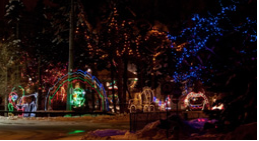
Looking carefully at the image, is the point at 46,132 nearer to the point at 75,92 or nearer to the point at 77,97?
the point at 75,92

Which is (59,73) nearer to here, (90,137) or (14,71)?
(14,71)

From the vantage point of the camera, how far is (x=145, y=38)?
3466 cm

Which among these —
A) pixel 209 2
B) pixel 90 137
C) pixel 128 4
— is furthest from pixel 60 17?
pixel 90 137

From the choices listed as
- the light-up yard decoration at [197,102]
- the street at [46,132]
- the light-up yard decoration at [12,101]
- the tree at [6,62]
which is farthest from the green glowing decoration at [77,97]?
the light-up yard decoration at [197,102]

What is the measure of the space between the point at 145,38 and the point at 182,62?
14.2 feet

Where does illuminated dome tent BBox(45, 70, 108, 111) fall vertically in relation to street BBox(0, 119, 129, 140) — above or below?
above

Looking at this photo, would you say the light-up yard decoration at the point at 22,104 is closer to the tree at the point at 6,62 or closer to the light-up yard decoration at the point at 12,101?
the light-up yard decoration at the point at 12,101

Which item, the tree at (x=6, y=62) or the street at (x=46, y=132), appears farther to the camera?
the tree at (x=6, y=62)

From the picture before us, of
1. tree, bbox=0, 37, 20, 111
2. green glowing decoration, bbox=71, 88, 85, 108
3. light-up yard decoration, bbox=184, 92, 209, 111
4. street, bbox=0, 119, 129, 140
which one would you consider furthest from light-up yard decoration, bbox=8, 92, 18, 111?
light-up yard decoration, bbox=184, 92, 209, 111

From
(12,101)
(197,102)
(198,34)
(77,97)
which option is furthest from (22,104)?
(197,102)

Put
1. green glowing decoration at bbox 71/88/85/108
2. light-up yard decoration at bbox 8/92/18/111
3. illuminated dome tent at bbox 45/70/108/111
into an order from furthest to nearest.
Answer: light-up yard decoration at bbox 8/92/18/111 < green glowing decoration at bbox 71/88/85/108 < illuminated dome tent at bbox 45/70/108/111

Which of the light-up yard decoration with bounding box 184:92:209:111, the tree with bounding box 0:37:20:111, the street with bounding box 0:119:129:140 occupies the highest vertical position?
the tree with bounding box 0:37:20:111

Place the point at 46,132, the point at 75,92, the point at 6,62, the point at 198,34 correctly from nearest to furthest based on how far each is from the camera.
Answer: the point at 46,132, the point at 198,34, the point at 75,92, the point at 6,62

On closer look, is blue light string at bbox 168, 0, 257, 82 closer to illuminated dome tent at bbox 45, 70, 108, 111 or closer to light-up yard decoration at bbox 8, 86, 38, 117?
illuminated dome tent at bbox 45, 70, 108, 111
